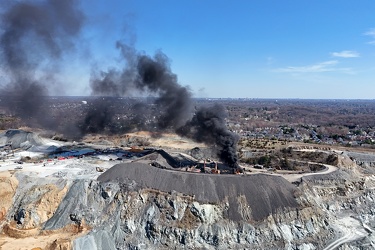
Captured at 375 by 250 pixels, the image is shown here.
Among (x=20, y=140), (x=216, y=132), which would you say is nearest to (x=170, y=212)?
(x=216, y=132)

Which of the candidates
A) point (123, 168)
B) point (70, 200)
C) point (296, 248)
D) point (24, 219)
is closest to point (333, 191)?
point (296, 248)

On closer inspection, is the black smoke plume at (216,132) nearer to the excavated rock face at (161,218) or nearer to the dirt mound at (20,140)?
the excavated rock face at (161,218)

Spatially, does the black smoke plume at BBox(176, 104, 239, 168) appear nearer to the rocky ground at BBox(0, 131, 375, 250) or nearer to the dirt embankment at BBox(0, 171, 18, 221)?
the rocky ground at BBox(0, 131, 375, 250)

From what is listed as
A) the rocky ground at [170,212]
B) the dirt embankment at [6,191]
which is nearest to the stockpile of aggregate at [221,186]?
the rocky ground at [170,212]

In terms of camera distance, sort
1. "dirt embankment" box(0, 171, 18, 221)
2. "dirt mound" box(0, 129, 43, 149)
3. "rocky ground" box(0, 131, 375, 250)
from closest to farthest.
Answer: "rocky ground" box(0, 131, 375, 250), "dirt embankment" box(0, 171, 18, 221), "dirt mound" box(0, 129, 43, 149)

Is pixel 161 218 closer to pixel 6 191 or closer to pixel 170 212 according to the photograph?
pixel 170 212

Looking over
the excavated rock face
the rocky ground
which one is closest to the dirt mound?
the rocky ground
